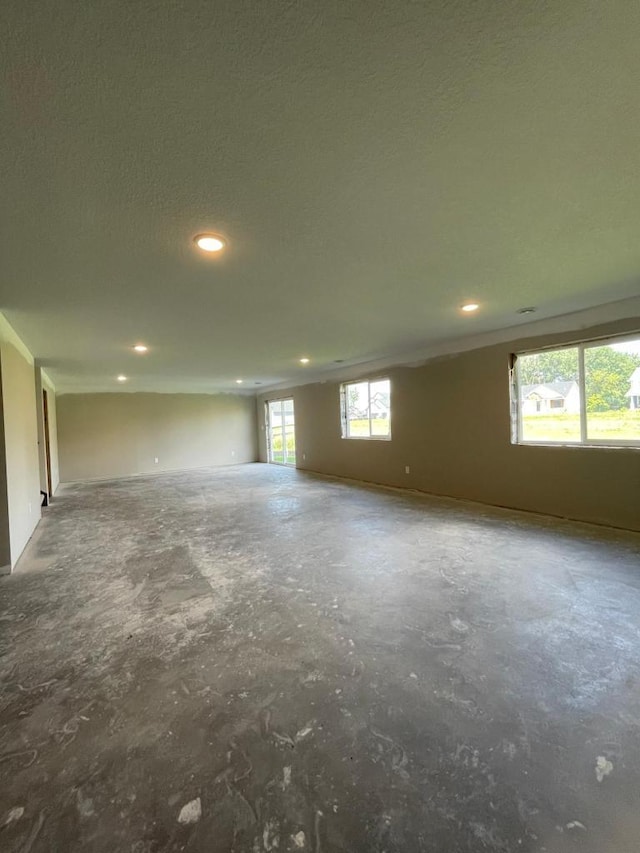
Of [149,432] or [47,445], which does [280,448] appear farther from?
[47,445]

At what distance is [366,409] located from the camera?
279 inches

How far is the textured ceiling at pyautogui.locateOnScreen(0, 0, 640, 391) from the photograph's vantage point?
98 centimetres

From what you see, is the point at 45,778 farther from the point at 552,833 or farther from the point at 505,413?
the point at 505,413

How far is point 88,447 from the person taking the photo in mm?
8539

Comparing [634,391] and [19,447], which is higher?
[634,391]

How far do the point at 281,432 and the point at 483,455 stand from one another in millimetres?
6274

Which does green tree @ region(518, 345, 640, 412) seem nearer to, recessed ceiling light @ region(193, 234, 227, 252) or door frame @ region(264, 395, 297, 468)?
recessed ceiling light @ region(193, 234, 227, 252)

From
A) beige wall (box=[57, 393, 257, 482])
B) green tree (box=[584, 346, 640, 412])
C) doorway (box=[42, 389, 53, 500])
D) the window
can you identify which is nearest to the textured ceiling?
green tree (box=[584, 346, 640, 412])

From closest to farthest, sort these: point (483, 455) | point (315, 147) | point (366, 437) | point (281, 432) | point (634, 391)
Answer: point (315, 147)
point (634, 391)
point (483, 455)
point (366, 437)
point (281, 432)

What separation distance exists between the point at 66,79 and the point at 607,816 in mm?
2825

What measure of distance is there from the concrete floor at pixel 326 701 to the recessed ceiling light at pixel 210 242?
2.34m

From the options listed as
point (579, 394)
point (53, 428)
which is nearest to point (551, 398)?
point (579, 394)

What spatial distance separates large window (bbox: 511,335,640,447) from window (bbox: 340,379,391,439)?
7.76 ft

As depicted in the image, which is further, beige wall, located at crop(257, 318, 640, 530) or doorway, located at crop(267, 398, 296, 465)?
doorway, located at crop(267, 398, 296, 465)
